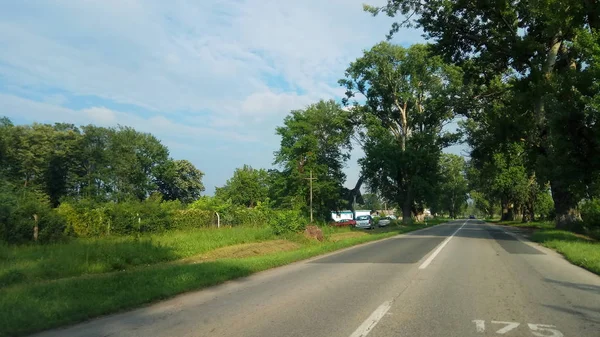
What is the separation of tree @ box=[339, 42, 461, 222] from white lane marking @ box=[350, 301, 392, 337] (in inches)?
1830

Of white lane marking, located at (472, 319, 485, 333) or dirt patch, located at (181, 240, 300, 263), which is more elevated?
dirt patch, located at (181, 240, 300, 263)

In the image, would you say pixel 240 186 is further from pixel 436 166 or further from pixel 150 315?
pixel 150 315

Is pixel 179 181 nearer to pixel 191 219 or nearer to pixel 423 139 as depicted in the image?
pixel 423 139

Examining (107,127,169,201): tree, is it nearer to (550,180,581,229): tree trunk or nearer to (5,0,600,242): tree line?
(5,0,600,242): tree line

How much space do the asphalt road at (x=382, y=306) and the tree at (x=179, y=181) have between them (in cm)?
8518

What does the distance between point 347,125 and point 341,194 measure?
31.7ft

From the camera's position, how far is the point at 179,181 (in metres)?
96.5

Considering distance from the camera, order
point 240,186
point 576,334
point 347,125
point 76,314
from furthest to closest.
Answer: point 240,186 → point 347,125 → point 76,314 → point 576,334

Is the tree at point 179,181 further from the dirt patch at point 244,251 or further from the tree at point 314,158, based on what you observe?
the dirt patch at point 244,251

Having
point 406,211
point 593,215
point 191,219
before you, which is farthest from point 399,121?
point 191,219

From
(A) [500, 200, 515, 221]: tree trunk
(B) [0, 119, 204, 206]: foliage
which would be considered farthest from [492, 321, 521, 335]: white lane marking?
(A) [500, 200, 515, 221]: tree trunk

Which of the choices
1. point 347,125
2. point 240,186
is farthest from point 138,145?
point 347,125

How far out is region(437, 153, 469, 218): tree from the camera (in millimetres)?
91062

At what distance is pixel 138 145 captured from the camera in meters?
89.7
